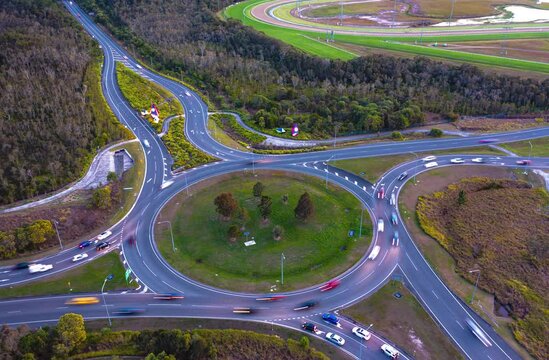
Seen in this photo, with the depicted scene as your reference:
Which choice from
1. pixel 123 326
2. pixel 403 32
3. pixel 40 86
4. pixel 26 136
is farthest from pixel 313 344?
pixel 403 32

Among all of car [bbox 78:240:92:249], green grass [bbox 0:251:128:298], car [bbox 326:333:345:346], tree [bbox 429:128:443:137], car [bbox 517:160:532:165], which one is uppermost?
tree [bbox 429:128:443:137]

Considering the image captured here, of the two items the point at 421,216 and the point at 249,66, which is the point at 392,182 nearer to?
the point at 421,216

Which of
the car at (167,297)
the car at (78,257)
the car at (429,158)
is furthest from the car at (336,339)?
the car at (429,158)

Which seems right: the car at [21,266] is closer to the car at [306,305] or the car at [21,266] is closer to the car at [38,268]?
the car at [38,268]

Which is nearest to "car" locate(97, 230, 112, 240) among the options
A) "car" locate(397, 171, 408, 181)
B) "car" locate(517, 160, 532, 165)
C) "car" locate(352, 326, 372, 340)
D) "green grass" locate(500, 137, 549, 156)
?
"car" locate(352, 326, 372, 340)

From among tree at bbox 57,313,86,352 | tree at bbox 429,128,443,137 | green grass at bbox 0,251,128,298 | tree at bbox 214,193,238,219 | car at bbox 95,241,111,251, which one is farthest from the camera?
tree at bbox 429,128,443,137

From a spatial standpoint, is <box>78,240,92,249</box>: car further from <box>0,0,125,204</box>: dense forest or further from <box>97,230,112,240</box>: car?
<box>0,0,125,204</box>: dense forest
